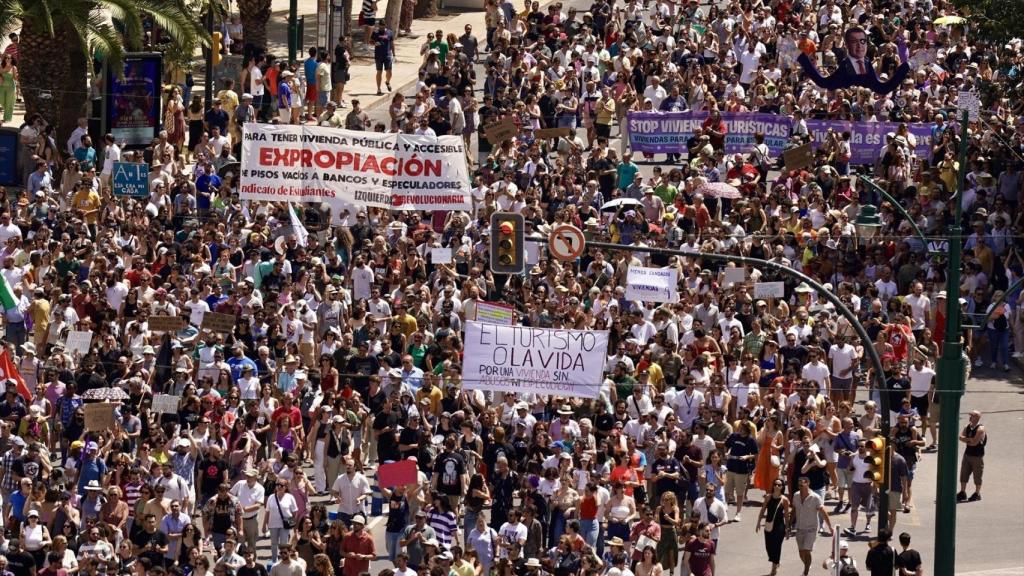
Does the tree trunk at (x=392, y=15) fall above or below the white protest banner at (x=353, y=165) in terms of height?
above

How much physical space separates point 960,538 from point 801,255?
7.25 meters

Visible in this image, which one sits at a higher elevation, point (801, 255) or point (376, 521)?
point (801, 255)

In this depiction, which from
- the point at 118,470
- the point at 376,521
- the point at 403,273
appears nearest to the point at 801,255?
the point at 403,273

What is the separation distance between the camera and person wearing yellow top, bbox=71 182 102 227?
37406 mm

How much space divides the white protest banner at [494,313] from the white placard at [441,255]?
3.10 metres

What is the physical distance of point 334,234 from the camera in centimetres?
3616

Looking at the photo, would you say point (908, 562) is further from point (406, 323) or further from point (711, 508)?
point (406, 323)

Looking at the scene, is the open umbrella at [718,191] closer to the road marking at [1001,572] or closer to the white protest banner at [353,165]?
the white protest banner at [353,165]

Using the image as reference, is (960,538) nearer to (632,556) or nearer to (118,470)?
(632,556)

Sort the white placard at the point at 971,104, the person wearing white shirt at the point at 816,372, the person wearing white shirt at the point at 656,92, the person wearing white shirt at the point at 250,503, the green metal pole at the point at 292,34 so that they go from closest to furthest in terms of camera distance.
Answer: the person wearing white shirt at the point at 250,503 → the person wearing white shirt at the point at 816,372 → the white placard at the point at 971,104 → the person wearing white shirt at the point at 656,92 → the green metal pole at the point at 292,34

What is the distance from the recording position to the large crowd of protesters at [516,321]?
27844mm

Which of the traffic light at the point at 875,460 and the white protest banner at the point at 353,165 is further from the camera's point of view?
the white protest banner at the point at 353,165

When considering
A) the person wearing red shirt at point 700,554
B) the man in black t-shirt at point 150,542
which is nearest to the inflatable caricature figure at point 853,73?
the person wearing red shirt at point 700,554

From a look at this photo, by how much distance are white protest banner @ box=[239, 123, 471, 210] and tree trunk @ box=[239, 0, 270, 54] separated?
12465 millimetres
